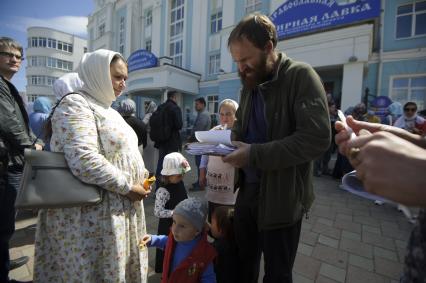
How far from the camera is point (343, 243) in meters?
3.08

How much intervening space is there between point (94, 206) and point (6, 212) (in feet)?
3.64

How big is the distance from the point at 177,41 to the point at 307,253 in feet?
68.7

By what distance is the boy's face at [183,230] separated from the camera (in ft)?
5.48

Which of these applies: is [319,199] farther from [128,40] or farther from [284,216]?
[128,40]

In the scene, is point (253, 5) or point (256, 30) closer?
point (256, 30)

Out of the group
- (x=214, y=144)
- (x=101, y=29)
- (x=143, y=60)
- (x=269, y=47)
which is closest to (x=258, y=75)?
(x=269, y=47)

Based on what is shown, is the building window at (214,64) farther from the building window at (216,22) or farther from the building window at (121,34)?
the building window at (121,34)

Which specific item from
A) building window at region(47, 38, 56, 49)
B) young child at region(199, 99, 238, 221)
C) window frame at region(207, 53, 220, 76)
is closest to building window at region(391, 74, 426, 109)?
window frame at region(207, 53, 220, 76)

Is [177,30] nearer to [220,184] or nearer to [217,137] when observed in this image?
[220,184]

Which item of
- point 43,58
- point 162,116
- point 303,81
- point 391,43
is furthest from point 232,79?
point 43,58

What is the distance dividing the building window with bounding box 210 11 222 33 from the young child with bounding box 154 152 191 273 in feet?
58.8

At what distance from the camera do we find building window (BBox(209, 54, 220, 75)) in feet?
60.0

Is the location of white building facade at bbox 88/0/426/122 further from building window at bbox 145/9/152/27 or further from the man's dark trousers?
the man's dark trousers

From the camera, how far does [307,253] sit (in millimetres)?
2812
